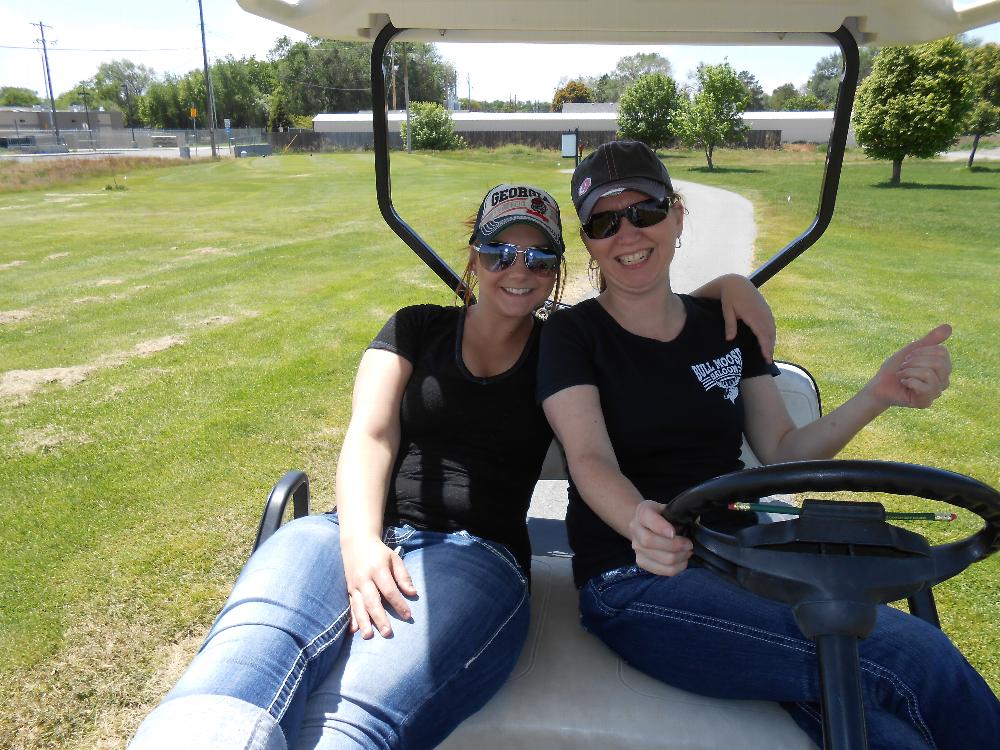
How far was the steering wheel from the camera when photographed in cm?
116

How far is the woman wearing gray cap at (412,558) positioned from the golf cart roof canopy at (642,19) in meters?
0.42

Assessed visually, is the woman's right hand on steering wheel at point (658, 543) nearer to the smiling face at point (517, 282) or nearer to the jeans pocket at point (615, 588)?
the jeans pocket at point (615, 588)

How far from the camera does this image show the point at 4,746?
2271mm

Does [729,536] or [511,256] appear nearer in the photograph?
[729,536]

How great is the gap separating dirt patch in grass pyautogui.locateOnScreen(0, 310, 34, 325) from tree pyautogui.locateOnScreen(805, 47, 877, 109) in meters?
7.25

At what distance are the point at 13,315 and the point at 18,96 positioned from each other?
389 ft

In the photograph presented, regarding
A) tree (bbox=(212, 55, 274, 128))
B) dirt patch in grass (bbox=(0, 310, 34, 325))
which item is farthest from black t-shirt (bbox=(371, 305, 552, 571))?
tree (bbox=(212, 55, 274, 128))

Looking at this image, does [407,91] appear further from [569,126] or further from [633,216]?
[633,216]

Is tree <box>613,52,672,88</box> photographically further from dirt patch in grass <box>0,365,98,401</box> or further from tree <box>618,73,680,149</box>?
dirt patch in grass <box>0,365,98,401</box>

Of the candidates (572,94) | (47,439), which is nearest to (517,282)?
(572,94)

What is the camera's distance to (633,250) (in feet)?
6.01

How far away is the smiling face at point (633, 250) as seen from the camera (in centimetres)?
182

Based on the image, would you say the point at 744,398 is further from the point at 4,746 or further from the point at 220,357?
the point at 220,357

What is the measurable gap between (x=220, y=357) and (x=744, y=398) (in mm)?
4808
